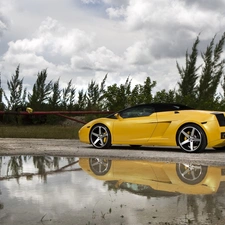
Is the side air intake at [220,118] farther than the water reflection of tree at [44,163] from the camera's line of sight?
Yes

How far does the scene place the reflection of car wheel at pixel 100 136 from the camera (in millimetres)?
11523

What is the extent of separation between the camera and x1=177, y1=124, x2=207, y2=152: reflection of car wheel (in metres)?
10.3

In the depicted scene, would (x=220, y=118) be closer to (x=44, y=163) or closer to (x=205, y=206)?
(x=44, y=163)

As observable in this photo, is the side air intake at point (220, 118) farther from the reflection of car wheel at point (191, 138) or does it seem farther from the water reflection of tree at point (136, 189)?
the water reflection of tree at point (136, 189)

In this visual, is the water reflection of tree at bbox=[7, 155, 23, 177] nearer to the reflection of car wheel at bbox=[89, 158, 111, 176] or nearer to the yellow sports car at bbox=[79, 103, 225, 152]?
the reflection of car wheel at bbox=[89, 158, 111, 176]

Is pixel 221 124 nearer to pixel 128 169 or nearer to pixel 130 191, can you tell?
pixel 128 169

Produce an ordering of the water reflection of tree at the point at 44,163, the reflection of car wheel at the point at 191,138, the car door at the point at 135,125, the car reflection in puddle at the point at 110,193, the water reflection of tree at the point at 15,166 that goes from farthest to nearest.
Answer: the car door at the point at 135,125 < the reflection of car wheel at the point at 191,138 < the water reflection of tree at the point at 44,163 < the water reflection of tree at the point at 15,166 < the car reflection in puddle at the point at 110,193

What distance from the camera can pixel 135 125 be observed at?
36.9 feet

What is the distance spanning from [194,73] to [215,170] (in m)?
14.7

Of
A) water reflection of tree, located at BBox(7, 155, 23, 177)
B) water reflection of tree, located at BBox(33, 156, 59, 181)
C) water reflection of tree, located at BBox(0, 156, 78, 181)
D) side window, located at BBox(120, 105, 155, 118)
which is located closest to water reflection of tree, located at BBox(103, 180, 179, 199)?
water reflection of tree, located at BBox(0, 156, 78, 181)

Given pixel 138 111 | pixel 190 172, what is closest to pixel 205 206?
pixel 190 172

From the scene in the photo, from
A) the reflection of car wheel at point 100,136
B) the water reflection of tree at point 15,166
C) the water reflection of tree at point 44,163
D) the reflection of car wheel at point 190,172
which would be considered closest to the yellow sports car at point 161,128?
the reflection of car wheel at point 100,136

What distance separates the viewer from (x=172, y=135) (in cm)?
1065

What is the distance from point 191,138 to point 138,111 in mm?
1689
